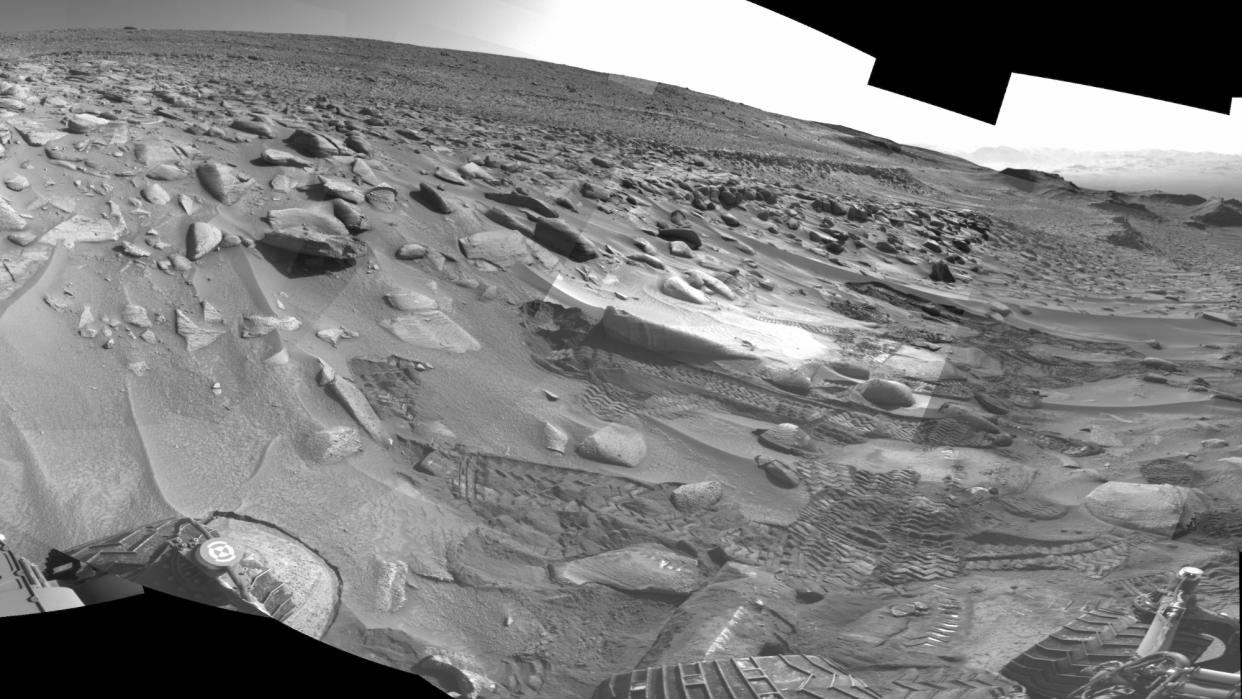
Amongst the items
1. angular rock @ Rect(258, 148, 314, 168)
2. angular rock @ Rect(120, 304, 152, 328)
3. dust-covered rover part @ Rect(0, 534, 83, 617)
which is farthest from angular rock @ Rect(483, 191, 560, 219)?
dust-covered rover part @ Rect(0, 534, 83, 617)

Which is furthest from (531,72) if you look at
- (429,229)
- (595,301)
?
(595,301)

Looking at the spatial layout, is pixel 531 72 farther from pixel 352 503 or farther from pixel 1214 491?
pixel 1214 491

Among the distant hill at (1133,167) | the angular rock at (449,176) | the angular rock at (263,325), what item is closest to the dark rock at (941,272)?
the distant hill at (1133,167)

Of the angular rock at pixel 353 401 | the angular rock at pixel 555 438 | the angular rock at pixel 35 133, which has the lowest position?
the angular rock at pixel 353 401

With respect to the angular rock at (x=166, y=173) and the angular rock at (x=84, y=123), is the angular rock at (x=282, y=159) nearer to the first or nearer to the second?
the angular rock at (x=166, y=173)

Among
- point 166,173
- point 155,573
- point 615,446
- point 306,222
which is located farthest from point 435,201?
point 155,573

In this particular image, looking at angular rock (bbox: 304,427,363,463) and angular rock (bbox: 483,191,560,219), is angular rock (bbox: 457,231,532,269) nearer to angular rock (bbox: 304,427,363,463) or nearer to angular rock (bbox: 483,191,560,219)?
angular rock (bbox: 483,191,560,219)
